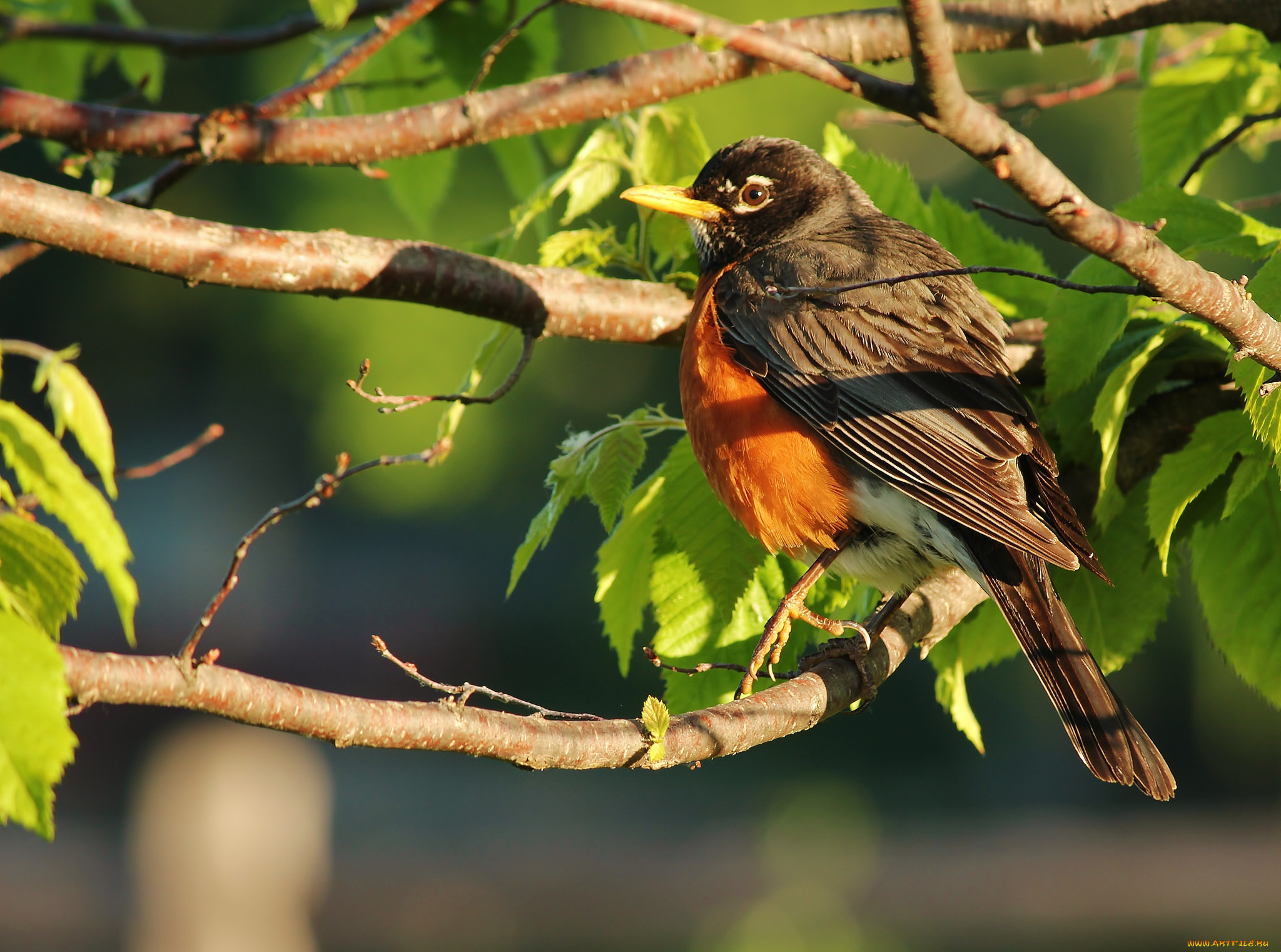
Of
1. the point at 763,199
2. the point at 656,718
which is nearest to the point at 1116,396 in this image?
the point at 656,718

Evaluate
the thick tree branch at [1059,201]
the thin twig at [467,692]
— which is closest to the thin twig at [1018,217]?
the thick tree branch at [1059,201]

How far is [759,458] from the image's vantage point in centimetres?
277

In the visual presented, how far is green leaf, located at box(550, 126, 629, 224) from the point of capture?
117 inches

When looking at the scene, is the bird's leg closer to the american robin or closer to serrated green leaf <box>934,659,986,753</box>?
the american robin

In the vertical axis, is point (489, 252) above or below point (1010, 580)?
above

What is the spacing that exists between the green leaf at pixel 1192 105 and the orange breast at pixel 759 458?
137cm

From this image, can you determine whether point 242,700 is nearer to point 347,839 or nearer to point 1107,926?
point 1107,926

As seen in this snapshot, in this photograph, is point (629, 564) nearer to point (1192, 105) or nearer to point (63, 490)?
point (63, 490)

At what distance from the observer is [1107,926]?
16.3 meters

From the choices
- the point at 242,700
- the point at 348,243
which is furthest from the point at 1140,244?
the point at 348,243

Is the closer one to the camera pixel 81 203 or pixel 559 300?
pixel 81 203

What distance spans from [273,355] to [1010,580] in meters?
23.5

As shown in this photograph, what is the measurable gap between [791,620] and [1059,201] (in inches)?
54.5

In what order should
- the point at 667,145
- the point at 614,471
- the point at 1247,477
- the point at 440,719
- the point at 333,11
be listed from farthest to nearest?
the point at 667,145, the point at 614,471, the point at 1247,477, the point at 333,11, the point at 440,719
